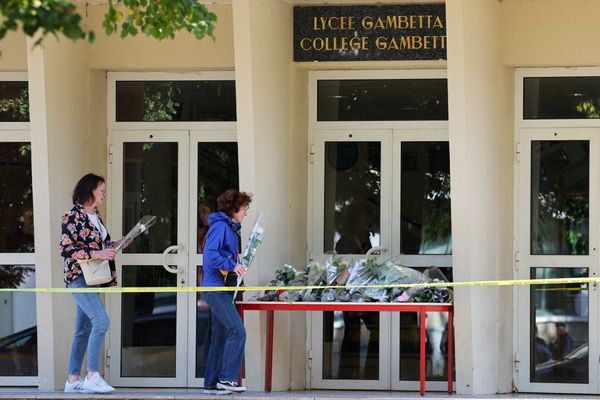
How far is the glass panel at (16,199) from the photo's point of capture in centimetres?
1320

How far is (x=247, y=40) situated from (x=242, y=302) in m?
2.20

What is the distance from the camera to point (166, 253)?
13070mm

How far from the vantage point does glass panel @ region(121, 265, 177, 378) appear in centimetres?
1311

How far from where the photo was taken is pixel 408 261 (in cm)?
1284

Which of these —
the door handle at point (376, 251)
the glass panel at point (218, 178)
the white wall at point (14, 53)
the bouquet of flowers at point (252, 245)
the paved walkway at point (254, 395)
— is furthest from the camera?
the glass panel at point (218, 178)

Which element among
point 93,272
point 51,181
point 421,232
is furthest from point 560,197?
point 51,181

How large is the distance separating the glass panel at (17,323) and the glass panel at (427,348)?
3333 millimetres

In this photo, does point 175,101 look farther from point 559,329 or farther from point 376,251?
point 559,329

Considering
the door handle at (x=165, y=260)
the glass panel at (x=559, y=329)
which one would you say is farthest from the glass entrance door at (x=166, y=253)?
the glass panel at (x=559, y=329)

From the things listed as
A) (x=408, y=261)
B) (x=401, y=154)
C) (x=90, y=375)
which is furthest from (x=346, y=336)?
(x=90, y=375)

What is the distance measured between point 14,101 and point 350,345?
378cm

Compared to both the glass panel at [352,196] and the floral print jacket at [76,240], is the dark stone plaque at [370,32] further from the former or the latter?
the floral print jacket at [76,240]

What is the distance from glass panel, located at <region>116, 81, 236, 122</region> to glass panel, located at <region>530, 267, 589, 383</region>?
3185mm

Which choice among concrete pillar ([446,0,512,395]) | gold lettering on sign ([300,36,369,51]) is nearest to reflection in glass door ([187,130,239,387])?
gold lettering on sign ([300,36,369,51])
